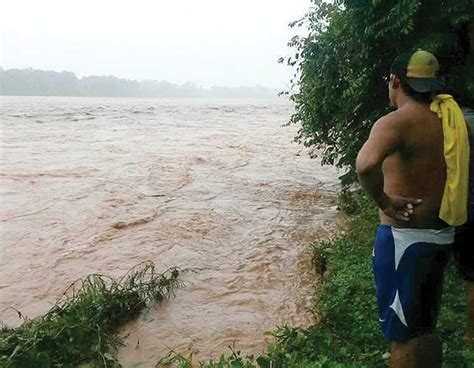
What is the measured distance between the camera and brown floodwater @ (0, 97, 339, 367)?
4.97m

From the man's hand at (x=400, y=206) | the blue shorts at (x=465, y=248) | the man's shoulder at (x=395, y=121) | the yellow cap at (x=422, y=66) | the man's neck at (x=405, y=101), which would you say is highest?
the yellow cap at (x=422, y=66)

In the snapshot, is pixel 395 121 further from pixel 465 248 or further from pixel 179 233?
pixel 179 233

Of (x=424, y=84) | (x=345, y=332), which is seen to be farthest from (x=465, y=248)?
(x=424, y=84)

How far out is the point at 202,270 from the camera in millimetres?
6320

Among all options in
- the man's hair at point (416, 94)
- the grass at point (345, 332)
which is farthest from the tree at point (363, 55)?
the man's hair at point (416, 94)

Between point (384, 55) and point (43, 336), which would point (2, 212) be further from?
point (384, 55)

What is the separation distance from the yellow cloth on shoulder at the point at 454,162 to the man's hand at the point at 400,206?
154mm

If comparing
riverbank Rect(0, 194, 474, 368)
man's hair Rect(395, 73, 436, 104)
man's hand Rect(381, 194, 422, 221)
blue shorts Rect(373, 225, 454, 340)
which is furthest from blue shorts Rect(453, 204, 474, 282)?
man's hair Rect(395, 73, 436, 104)

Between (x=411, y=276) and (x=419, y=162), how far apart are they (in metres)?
0.60

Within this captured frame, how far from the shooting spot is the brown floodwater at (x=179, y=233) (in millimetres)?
4969

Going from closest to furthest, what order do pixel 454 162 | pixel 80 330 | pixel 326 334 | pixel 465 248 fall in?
pixel 454 162 < pixel 465 248 < pixel 326 334 < pixel 80 330

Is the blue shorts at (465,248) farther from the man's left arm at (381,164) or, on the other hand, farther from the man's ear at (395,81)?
the man's ear at (395,81)

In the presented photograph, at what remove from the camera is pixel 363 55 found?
5.25 meters

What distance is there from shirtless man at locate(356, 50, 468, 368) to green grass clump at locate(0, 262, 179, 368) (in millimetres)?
2473
